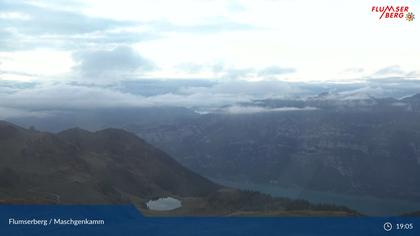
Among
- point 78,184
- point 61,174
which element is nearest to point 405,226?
point 78,184

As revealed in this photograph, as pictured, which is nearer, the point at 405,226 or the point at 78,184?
the point at 405,226

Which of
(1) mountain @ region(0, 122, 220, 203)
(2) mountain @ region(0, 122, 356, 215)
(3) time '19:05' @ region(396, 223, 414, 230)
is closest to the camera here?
(3) time '19:05' @ region(396, 223, 414, 230)

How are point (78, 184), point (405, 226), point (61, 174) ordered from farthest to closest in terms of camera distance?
point (61, 174)
point (78, 184)
point (405, 226)

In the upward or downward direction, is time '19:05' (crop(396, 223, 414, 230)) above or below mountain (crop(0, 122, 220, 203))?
below

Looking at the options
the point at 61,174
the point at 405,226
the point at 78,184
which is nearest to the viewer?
the point at 405,226

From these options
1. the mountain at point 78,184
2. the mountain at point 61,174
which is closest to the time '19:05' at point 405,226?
the mountain at point 78,184

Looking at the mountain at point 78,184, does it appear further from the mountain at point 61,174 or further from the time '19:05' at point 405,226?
the time '19:05' at point 405,226

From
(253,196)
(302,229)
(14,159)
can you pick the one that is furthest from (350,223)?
(14,159)

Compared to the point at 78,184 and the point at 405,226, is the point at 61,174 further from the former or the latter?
the point at 405,226

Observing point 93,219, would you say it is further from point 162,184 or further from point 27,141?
point 162,184

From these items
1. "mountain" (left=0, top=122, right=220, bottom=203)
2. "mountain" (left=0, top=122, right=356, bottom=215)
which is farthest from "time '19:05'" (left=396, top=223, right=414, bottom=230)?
"mountain" (left=0, top=122, right=220, bottom=203)

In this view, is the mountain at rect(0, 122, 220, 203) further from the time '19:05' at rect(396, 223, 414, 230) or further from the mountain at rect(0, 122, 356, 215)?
the time '19:05' at rect(396, 223, 414, 230)
